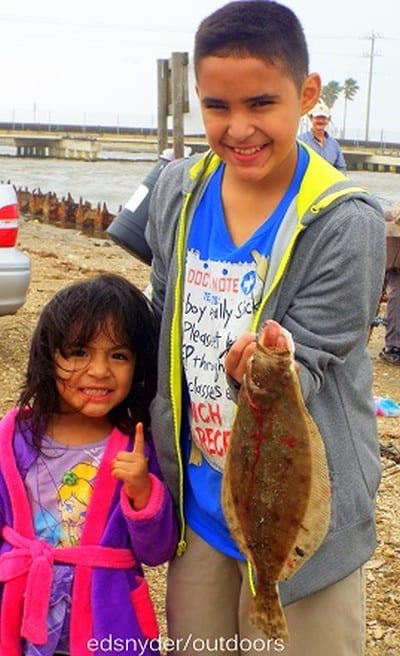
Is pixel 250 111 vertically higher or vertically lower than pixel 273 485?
higher

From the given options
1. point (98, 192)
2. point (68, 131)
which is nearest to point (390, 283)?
point (98, 192)

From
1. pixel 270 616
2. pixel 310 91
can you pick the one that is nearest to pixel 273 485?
pixel 270 616

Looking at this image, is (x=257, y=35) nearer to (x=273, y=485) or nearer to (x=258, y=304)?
(x=258, y=304)

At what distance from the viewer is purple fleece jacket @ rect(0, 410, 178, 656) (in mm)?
2658

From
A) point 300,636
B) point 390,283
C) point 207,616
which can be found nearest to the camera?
point 300,636

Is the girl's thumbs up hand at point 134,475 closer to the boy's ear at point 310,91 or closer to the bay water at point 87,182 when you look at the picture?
the boy's ear at point 310,91

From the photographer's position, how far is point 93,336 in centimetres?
284

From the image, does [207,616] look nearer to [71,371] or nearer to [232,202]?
[71,371]

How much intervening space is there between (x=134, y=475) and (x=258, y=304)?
60 centimetres

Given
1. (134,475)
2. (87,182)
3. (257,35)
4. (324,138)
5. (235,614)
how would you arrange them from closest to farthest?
(257,35) < (134,475) < (235,614) < (324,138) < (87,182)

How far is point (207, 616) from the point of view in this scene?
Result: 2.75m

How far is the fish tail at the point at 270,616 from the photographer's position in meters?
2.24

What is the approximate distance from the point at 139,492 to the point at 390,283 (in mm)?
7677

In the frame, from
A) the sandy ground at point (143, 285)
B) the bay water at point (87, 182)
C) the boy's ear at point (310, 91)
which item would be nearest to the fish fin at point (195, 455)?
the boy's ear at point (310, 91)
